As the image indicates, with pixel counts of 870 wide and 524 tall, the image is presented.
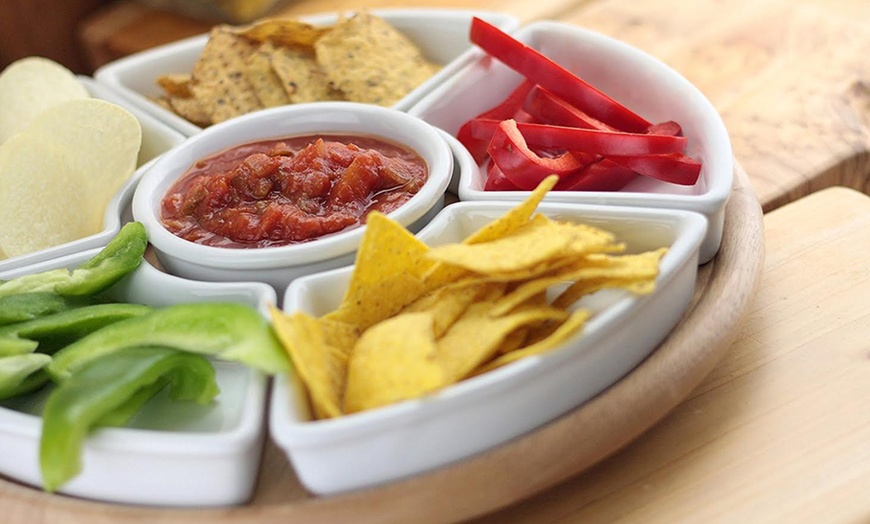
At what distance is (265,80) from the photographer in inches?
107

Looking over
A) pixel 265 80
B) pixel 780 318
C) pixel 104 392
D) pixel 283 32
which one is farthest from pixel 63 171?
pixel 780 318

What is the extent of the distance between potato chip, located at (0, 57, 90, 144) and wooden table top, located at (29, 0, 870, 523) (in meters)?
1.64

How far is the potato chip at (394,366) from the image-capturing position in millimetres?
1525

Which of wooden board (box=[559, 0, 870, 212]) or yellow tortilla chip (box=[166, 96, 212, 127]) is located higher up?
yellow tortilla chip (box=[166, 96, 212, 127])

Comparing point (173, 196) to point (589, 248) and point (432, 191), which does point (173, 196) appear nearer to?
point (432, 191)

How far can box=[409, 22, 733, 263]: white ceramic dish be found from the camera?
6.58 feet

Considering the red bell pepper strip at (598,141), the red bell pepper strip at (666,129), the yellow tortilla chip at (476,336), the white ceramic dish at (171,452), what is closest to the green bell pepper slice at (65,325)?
the white ceramic dish at (171,452)

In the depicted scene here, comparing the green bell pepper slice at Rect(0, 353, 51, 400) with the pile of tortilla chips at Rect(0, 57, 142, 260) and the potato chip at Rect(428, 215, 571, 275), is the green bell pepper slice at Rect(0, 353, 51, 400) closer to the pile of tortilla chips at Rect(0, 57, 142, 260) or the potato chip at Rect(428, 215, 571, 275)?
the pile of tortilla chips at Rect(0, 57, 142, 260)

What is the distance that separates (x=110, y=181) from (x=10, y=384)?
726 millimetres

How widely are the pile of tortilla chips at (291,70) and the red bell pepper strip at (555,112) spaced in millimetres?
396

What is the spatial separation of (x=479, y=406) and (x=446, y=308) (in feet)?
0.66

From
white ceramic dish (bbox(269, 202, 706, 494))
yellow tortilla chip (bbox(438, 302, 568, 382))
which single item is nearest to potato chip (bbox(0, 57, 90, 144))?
white ceramic dish (bbox(269, 202, 706, 494))

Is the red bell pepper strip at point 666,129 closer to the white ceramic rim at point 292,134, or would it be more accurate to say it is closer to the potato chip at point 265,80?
the white ceramic rim at point 292,134

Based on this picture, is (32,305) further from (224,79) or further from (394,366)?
(224,79)
